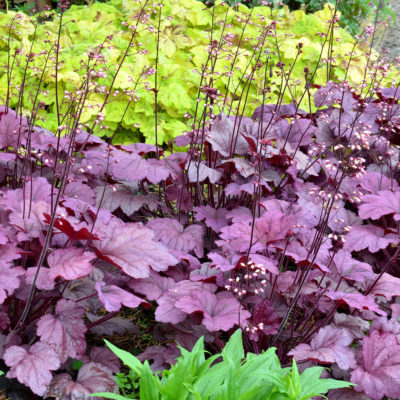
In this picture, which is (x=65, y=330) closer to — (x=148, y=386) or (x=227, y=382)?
(x=148, y=386)

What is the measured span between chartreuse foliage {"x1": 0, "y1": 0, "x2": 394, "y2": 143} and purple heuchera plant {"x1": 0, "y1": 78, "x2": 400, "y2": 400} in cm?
92

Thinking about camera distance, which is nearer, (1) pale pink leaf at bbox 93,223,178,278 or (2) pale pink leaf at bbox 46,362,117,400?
(2) pale pink leaf at bbox 46,362,117,400

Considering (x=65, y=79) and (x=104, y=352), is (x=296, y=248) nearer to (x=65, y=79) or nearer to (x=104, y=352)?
(x=104, y=352)

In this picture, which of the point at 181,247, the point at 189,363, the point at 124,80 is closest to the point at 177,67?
the point at 124,80

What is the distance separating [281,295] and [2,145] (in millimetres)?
1650

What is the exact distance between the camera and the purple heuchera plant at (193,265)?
1828 millimetres

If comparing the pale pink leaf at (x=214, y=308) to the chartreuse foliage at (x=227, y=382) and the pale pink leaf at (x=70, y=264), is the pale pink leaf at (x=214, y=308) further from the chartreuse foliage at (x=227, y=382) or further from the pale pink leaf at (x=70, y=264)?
the pale pink leaf at (x=70, y=264)

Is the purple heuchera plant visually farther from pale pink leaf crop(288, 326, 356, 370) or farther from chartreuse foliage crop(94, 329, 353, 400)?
chartreuse foliage crop(94, 329, 353, 400)

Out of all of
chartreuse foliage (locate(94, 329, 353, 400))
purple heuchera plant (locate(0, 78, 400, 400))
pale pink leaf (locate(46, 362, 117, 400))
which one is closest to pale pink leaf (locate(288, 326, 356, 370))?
purple heuchera plant (locate(0, 78, 400, 400))

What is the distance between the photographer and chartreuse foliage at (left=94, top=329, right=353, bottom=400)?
155 centimetres

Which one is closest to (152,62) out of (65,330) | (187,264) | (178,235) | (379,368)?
(178,235)

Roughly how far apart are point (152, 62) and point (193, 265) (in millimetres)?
2742

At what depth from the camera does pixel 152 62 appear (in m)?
4.53

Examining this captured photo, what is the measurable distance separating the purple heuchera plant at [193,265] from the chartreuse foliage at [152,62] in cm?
92
